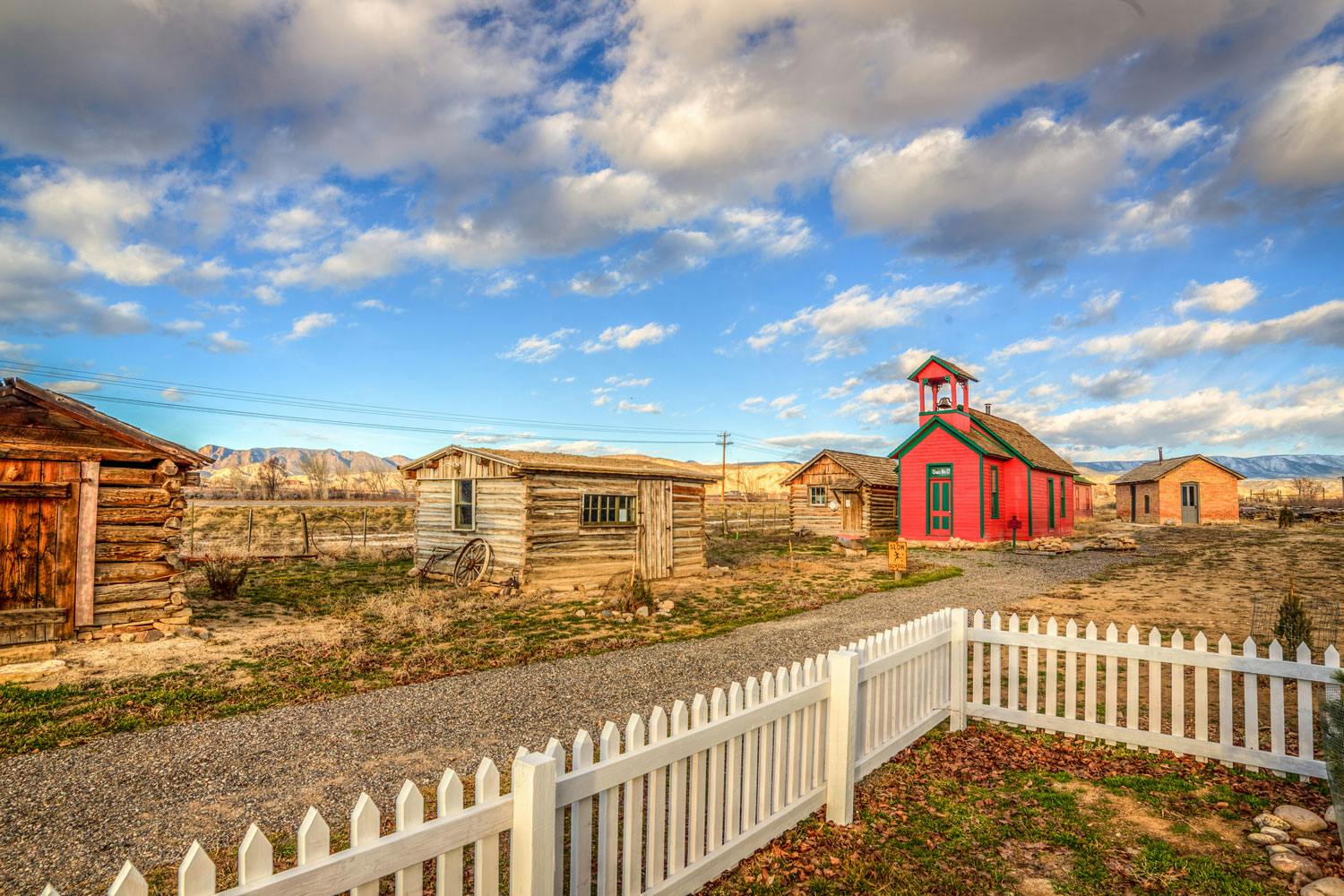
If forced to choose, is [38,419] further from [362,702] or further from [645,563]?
[645,563]

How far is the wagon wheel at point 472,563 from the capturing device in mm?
17172

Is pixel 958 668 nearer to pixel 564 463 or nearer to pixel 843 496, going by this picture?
pixel 564 463

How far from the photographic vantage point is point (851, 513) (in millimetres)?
34406

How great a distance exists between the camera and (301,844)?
2.17m

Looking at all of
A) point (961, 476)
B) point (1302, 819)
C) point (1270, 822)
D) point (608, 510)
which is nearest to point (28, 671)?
point (608, 510)

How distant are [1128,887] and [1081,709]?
12.0 feet

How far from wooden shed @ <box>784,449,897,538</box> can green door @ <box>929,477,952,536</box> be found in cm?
499

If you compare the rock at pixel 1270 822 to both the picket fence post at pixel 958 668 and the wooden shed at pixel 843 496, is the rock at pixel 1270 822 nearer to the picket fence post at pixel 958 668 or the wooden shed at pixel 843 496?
the picket fence post at pixel 958 668

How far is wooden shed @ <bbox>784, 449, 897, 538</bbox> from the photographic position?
3431cm

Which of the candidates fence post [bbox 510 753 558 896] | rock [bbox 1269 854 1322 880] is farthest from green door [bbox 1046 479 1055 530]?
fence post [bbox 510 753 558 896]

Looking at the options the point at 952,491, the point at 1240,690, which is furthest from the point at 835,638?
the point at 952,491

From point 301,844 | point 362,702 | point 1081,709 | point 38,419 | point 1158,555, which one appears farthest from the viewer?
point 1158,555

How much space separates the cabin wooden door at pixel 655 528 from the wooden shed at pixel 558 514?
0.03 metres

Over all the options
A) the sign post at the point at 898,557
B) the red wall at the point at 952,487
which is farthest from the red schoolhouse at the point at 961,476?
the sign post at the point at 898,557
